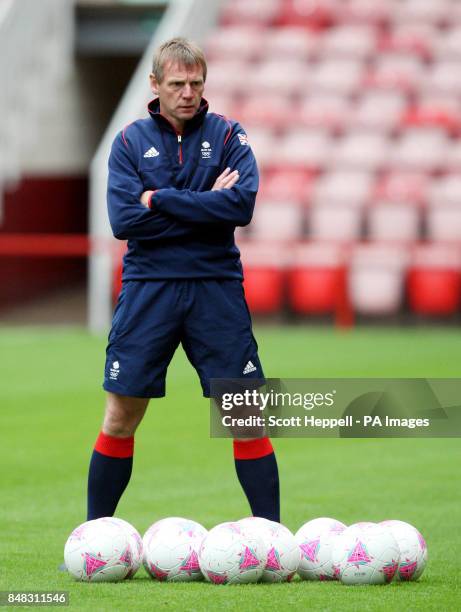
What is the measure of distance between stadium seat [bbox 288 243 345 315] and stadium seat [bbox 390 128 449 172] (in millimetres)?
2237

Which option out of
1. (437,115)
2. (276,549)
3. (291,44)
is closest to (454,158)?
(437,115)

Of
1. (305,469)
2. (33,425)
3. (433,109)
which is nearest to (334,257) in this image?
(433,109)

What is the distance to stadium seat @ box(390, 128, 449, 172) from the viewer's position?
20.0 metres

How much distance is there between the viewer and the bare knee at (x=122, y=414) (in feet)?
17.2

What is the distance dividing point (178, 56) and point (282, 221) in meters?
14.5

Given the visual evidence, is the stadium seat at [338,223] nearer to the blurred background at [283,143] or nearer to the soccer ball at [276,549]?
the blurred background at [283,143]

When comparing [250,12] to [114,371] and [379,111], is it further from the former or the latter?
[114,371]

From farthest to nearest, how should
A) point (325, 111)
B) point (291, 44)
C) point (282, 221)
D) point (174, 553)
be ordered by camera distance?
1. point (291, 44)
2. point (325, 111)
3. point (282, 221)
4. point (174, 553)

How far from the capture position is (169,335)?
518cm

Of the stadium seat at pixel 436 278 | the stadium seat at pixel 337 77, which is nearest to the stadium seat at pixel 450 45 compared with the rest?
the stadium seat at pixel 337 77

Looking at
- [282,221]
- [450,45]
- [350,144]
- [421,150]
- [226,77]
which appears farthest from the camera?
[226,77]

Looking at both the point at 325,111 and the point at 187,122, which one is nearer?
the point at 187,122

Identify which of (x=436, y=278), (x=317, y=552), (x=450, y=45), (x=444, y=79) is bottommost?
(x=317, y=552)

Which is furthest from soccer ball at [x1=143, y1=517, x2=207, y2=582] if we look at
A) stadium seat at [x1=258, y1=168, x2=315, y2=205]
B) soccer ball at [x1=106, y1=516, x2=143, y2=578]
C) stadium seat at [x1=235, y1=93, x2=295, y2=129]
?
stadium seat at [x1=235, y1=93, x2=295, y2=129]
